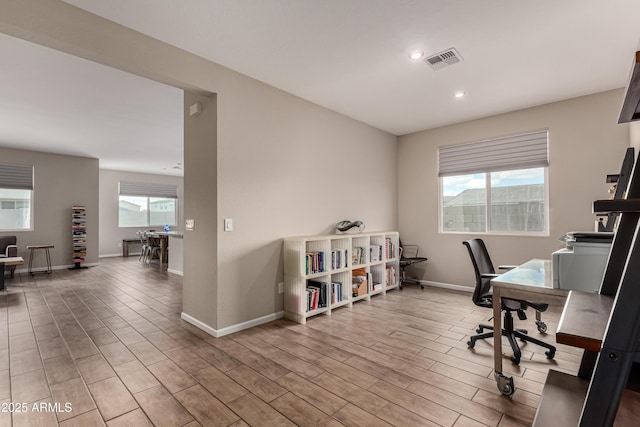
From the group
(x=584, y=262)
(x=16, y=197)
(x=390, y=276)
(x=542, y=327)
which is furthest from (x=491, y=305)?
(x=16, y=197)

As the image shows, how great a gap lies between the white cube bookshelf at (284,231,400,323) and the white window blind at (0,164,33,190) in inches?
271

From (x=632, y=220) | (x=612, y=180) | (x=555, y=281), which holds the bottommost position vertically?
(x=555, y=281)

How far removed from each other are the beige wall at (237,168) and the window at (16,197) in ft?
19.4

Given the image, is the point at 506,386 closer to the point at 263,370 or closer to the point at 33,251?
the point at 263,370

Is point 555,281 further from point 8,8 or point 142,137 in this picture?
point 142,137

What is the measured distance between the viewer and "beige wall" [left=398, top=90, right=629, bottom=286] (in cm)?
368

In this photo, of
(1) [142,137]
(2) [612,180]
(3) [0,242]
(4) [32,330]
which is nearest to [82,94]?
(1) [142,137]

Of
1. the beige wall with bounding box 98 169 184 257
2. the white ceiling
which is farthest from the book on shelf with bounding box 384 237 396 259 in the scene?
the beige wall with bounding box 98 169 184 257

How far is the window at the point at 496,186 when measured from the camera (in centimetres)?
420

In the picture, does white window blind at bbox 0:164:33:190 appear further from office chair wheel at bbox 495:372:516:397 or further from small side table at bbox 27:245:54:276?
office chair wheel at bbox 495:372:516:397

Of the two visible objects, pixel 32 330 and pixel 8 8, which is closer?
pixel 8 8

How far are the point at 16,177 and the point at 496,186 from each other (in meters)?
9.45

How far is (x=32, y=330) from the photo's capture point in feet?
10.4

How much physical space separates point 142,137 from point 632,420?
6.81 m
